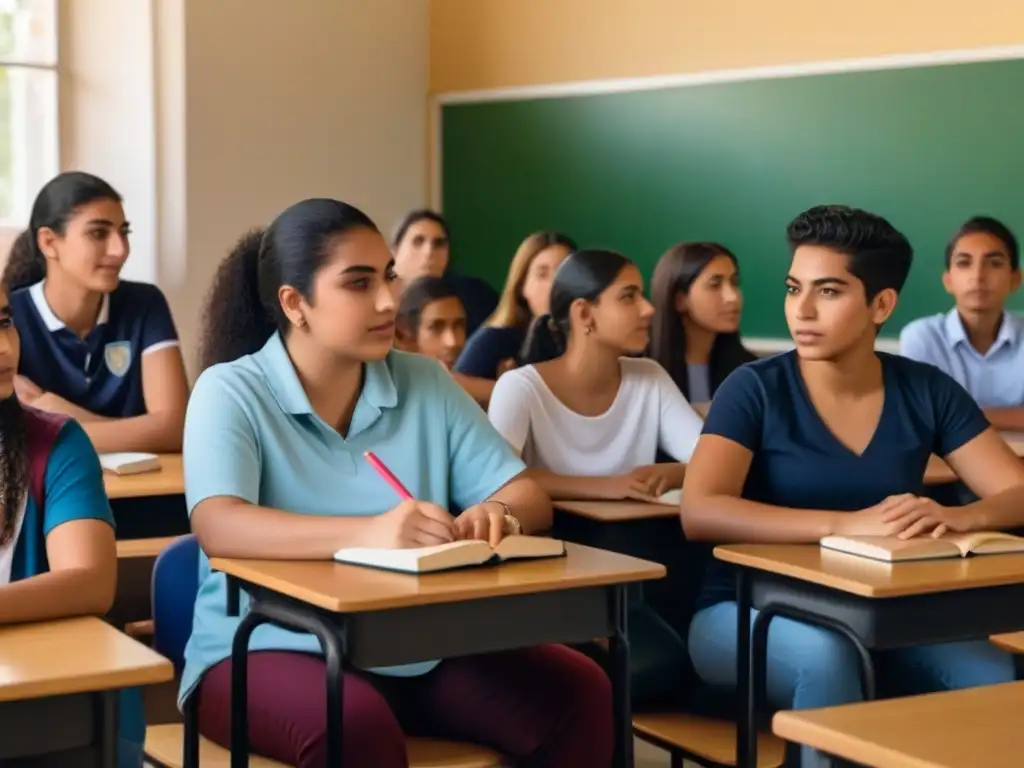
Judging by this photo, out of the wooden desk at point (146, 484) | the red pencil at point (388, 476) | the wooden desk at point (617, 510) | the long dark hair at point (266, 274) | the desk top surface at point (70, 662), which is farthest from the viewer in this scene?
the wooden desk at point (146, 484)

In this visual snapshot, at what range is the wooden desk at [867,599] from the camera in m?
2.29

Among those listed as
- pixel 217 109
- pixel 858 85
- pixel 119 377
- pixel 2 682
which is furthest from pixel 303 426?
pixel 217 109

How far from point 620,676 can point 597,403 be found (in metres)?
1.32

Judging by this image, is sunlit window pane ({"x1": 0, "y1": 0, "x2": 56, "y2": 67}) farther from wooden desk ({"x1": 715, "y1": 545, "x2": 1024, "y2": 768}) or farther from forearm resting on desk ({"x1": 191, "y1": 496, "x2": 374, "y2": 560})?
wooden desk ({"x1": 715, "y1": 545, "x2": 1024, "y2": 768})

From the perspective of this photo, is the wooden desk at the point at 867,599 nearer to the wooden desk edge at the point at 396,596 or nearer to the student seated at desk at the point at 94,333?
the wooden desk edge at the point at 396,596

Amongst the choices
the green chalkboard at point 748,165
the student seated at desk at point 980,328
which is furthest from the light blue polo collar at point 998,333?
the green chalkboard at point 748,165

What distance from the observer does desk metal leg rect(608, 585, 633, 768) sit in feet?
7.42

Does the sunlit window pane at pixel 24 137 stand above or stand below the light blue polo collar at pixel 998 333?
above

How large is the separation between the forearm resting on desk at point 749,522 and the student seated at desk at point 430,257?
3174 millimetres

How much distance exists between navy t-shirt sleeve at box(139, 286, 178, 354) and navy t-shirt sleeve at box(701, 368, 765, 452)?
1.70m

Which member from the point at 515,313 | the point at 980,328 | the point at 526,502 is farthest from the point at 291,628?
the point at 980,328

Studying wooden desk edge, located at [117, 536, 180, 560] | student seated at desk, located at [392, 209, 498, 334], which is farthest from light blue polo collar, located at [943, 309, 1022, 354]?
wooden desk edge, located at [117, 536, 180, 560]

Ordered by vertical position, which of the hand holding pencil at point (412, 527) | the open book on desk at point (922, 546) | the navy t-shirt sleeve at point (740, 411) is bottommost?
the open book on desk at point (922, 546)

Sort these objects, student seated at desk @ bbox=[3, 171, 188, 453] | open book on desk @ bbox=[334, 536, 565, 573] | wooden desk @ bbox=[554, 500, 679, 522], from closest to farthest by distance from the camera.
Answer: open book on desk @ bbox=[334, 536, 565, 573] < wooden desk @ bbox=[554, 500, 679, 522] < student seated at desk @ bbox=[3, 171, 188, 453]
